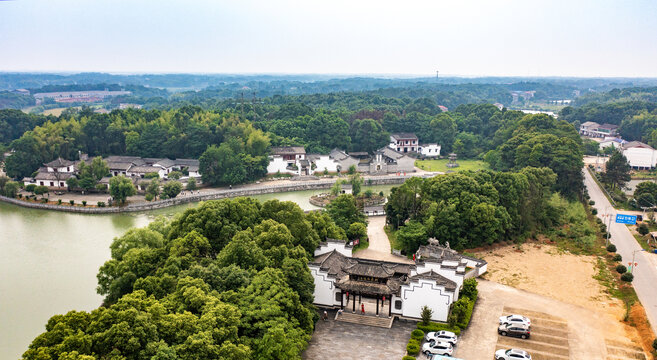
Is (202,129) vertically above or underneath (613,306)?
above

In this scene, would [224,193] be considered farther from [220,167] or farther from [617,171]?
[617,171]

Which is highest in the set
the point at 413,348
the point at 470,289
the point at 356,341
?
the point at 470,289

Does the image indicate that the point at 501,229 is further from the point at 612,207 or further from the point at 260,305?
the point at 260,305

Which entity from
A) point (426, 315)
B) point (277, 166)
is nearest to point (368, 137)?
point (277, 166)

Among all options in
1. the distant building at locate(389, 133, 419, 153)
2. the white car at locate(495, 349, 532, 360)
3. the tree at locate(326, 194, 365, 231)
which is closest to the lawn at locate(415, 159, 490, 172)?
the distant building at locate(389, 133, 419, 153)

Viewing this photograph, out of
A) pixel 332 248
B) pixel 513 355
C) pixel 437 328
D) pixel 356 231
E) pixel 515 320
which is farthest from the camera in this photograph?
pixel 356 231

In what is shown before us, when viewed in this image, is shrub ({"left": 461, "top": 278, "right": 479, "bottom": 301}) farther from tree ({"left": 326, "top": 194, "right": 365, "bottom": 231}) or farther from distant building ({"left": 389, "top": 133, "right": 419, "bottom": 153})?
distant building ({"left": 389, "top": 133, "right": 419, "bottom": 153})

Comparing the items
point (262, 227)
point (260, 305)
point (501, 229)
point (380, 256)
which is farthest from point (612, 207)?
point (260, 305)
